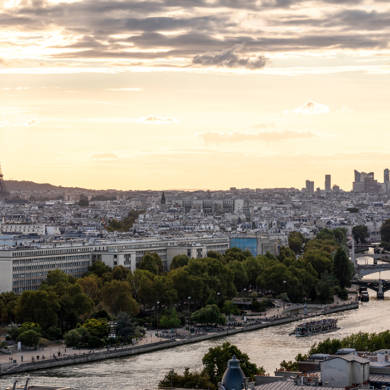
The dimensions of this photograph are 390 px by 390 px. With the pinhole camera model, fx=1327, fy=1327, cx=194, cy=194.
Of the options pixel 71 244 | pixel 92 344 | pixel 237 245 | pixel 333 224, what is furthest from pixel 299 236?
pixel 92 344

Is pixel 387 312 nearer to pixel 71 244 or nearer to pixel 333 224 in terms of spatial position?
pixel 71 244

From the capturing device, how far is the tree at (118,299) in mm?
46250

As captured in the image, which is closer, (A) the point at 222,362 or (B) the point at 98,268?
(A) the point at 222,362

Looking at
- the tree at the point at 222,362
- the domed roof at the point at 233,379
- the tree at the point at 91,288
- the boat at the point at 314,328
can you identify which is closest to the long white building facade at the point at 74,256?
the tree at the point at 91,288

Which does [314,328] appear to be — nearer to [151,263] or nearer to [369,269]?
[151,263]

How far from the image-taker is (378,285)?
207ft

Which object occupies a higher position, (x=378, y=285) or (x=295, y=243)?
(x=295, y=243)

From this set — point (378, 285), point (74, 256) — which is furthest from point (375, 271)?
point (74, 256)

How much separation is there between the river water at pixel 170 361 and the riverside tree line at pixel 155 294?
251 centimetres

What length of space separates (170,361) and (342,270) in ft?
94.6

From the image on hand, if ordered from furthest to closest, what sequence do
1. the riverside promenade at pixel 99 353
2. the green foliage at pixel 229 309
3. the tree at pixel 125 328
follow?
the green foliage at pixel 229 309
the tree at pixel 125 328
the riverside promenade at pixel 99 353

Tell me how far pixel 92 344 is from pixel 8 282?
1073 centimetres

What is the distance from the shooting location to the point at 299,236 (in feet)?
308

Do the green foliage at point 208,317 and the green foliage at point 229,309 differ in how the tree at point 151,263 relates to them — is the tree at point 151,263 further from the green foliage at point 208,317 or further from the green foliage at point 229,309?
the green foliage at point 208,317
